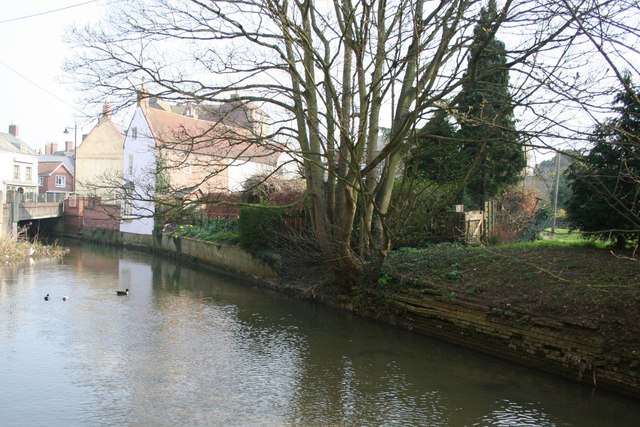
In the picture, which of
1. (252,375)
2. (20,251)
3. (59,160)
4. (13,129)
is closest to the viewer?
(252,375)

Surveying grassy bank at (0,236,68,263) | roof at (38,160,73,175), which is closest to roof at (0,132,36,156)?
roof at (38,160,73,175)

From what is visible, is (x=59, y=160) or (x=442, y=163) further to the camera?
(x=59, y=160)

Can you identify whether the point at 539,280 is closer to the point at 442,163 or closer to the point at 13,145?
the point at 442,163

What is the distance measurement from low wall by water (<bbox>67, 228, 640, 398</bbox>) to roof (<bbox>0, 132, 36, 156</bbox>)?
115ft

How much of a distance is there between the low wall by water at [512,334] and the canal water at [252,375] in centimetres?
22

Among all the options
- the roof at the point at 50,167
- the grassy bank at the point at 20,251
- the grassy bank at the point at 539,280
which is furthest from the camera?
the roof at the point at 50,167

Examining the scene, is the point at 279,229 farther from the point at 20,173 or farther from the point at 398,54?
the point at 20,173

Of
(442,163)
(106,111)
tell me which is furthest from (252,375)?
(442,163)

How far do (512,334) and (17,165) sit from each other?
141ft

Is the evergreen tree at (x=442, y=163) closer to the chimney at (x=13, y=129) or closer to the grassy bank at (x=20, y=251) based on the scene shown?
the grassy bank at (x=20, y=251)

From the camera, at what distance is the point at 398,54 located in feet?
33.0

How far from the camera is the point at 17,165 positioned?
139 feet

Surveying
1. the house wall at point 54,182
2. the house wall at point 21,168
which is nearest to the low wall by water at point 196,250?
the house wall at point 21,168

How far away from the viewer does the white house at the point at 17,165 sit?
133 ft
